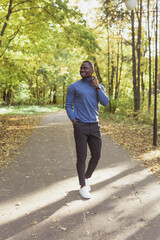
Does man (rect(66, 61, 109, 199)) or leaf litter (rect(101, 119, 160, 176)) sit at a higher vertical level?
man (rect(66, 61, 109, 199))

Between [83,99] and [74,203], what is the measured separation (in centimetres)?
164

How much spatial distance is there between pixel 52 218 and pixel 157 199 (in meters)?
1.77

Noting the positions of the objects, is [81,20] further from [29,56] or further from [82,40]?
[29,56]

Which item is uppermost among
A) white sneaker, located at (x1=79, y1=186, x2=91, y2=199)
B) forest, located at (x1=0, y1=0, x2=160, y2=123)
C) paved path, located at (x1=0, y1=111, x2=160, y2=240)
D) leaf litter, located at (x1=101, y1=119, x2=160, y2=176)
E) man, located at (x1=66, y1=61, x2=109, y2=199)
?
forest, located at (x1=0, y1=0, x2=160, y2=123)

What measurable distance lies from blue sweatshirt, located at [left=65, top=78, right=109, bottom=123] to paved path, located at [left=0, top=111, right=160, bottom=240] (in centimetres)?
135

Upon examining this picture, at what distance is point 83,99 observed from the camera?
4.12 metres

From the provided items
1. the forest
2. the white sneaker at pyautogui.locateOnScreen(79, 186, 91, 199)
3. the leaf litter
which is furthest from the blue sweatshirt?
the forest

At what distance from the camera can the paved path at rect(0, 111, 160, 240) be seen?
10.4ft

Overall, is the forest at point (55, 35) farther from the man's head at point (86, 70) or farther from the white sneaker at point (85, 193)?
the white sneaker at point (85, 193)

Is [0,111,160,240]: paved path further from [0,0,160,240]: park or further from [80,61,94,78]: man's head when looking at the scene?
[80,61,94,78]: man's head

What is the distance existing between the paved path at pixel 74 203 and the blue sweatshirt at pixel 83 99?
4.43 feet

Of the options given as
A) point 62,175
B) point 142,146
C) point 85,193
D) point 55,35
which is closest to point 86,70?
point 85,193

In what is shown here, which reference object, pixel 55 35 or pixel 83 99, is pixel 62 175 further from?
pixel 55 35

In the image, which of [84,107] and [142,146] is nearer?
[84,107]
